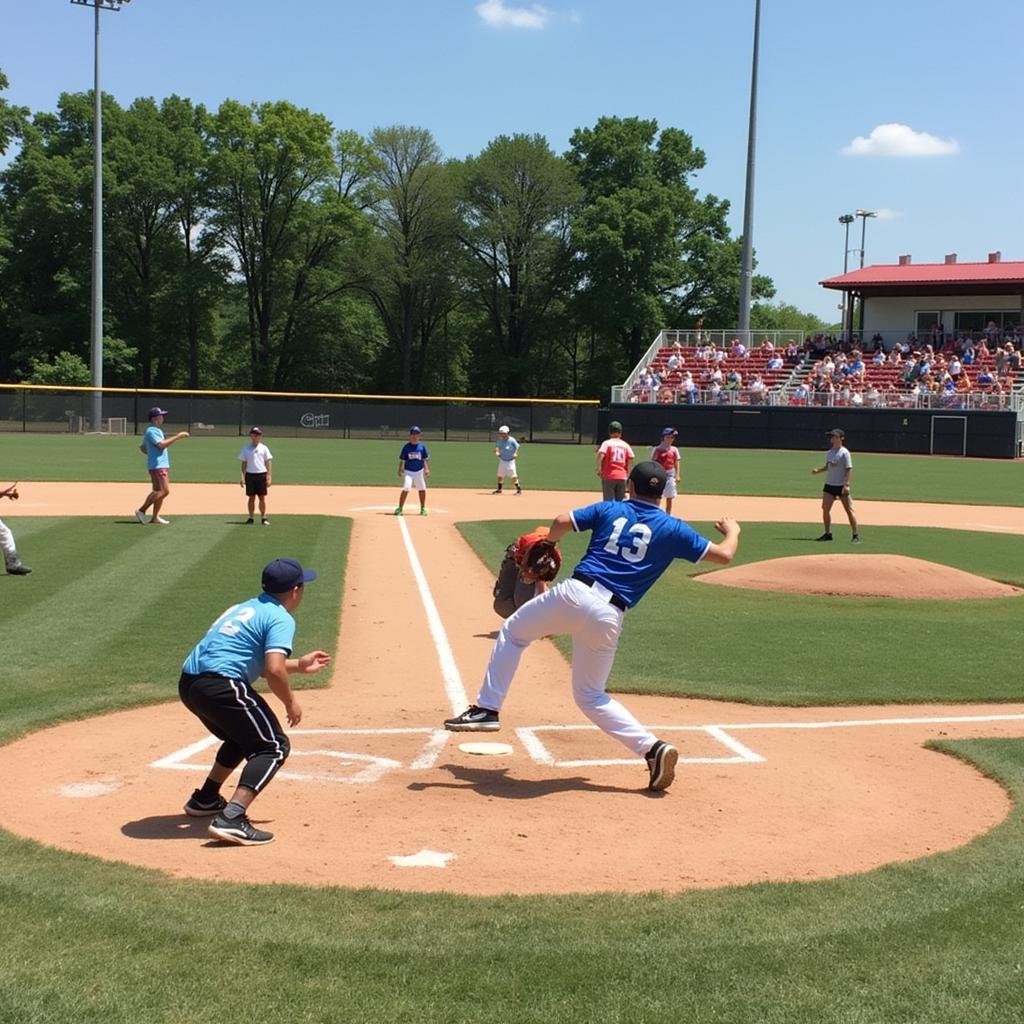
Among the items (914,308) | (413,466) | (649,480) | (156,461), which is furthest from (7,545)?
(914,308)

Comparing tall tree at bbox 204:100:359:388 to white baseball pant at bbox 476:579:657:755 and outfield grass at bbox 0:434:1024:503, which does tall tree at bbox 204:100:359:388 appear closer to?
outfield grass at bbox 0:434:1024:503

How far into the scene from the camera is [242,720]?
6535 millimetres

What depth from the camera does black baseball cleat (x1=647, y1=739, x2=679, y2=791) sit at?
737 centimetres

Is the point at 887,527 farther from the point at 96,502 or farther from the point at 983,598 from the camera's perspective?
the point at 96,502

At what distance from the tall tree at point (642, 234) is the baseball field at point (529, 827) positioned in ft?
200

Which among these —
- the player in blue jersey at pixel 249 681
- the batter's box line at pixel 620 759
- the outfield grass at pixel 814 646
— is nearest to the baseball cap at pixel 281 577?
the player in blue jersey at pixel 249 681

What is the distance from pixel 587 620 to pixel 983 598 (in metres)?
9.82

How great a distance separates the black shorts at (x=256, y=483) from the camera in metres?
22.2

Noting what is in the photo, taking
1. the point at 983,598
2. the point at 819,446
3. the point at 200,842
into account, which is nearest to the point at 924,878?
the point at 200,842

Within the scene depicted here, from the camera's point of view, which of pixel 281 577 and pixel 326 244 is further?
pixel 326 244

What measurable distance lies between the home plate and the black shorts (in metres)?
14.5

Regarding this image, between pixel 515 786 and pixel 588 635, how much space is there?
44.5 inches

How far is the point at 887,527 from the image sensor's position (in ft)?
79.7

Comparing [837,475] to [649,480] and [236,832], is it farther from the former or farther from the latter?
[236,832]
